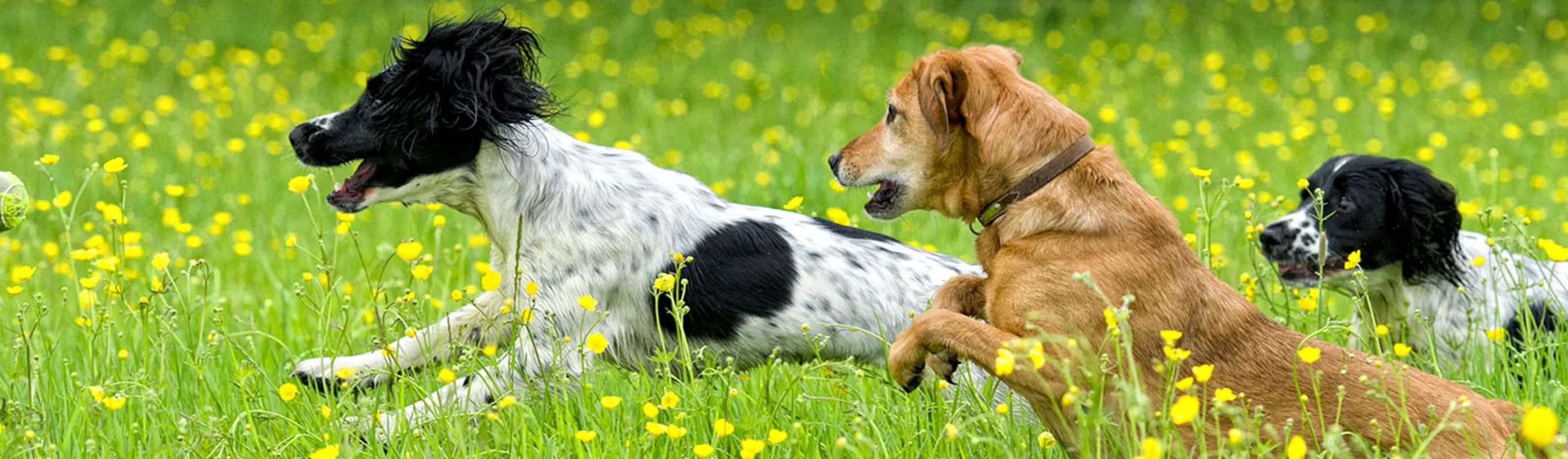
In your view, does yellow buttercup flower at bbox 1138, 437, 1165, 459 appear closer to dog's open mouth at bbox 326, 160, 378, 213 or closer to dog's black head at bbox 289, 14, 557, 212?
dog's black head at bbox 289, 14, 557, 212

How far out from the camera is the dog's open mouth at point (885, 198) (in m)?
A: 3.67

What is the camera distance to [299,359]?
450 centimetres

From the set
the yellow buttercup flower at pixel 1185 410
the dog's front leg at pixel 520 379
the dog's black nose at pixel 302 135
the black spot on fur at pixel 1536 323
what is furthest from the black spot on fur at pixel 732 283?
the black spot on fur at pixel 1536 323

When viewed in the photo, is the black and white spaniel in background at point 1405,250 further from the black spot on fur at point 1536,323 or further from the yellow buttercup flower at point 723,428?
the yellow buttercup flower at point 723,428

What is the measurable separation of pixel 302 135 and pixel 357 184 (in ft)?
0.69

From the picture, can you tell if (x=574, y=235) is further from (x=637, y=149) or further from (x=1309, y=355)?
(x=637, y=149)

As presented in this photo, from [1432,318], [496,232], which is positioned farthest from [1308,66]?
[496,232]

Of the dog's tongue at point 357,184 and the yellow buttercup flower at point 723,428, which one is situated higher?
the dog's tongue at point 357,184

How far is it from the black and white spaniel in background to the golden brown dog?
1421mm

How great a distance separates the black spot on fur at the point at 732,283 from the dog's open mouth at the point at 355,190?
851mm

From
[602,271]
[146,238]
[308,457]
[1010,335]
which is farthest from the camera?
[146,238]

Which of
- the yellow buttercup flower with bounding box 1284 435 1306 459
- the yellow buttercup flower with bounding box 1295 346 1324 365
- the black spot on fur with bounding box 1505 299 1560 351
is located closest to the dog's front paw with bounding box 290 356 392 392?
the yellow buttercup flower with bounding box 1295 346 1324 365

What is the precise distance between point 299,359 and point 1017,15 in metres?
11.0

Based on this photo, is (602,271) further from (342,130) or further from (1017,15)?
(1017,15)
